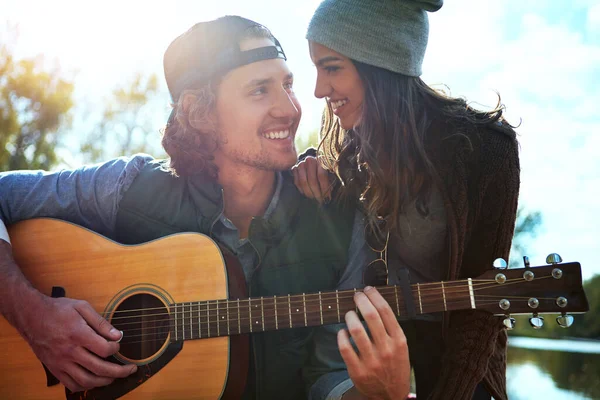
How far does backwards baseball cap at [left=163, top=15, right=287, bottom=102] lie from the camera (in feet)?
8.02

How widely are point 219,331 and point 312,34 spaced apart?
1305 millimetres

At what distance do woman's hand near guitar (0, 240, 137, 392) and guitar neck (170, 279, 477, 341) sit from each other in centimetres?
26

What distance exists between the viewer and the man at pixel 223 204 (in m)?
2.05

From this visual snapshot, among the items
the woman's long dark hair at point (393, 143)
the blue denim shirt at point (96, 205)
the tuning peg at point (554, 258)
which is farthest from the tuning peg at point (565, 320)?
the blue denim shirt at point (96, 205)

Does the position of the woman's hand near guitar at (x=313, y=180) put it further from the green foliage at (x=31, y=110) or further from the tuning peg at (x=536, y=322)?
the green foliage at (x=31, y=110)

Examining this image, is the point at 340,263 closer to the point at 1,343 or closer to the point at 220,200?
the point at 220,200

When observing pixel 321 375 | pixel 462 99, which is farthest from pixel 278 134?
pixel 321 375

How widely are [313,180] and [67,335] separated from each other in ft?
3.80

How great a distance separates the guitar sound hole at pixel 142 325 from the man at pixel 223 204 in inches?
2.3

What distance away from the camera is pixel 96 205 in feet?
7.73

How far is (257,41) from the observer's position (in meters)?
2.46

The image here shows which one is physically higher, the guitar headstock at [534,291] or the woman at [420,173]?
the woman at [420,173]

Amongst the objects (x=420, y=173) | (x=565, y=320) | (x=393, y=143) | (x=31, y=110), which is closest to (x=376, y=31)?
(x=393, y=143)

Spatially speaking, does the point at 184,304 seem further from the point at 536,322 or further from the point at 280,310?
the point at 536,322
